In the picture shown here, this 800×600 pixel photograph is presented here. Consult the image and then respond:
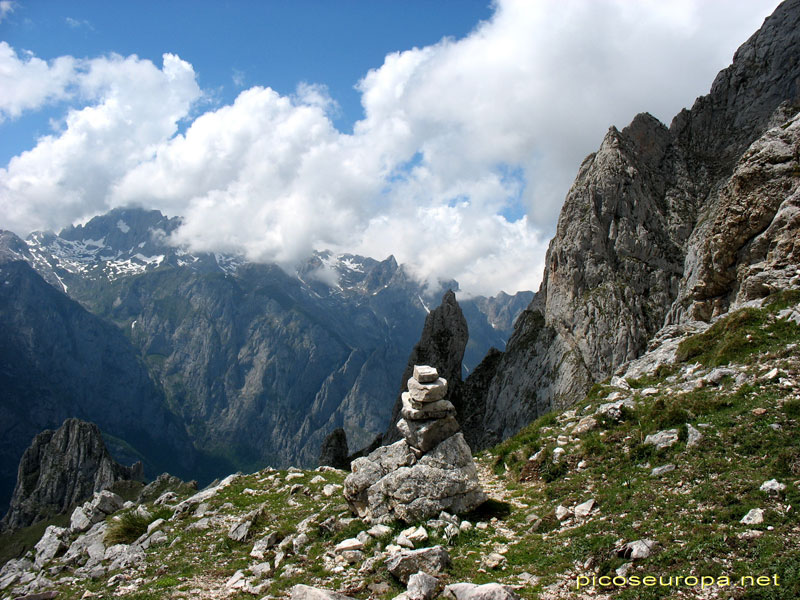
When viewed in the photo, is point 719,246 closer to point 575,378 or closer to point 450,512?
point 450,512

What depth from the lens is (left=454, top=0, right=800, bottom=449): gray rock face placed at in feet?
253

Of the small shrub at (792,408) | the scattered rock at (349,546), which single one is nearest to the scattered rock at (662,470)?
the small shrub at (792,408)

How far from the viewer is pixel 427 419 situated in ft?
66.4

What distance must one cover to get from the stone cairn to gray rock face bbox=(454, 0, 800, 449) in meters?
61.4

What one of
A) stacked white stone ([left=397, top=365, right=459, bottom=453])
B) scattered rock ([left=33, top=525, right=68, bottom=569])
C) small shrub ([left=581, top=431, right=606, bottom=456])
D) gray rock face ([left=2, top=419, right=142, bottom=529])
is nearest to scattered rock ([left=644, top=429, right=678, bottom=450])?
small shrub ([left=581, top=431, right=606, bottom=456])

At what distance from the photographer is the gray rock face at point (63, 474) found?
174 metres

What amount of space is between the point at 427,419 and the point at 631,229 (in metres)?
77.0

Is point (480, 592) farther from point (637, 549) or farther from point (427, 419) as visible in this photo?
point (427, 419)

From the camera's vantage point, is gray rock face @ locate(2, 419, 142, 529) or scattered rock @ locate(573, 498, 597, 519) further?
gray rock face @ locate(2, 419, 142, 529)

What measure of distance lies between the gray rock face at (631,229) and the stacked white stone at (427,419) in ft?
200

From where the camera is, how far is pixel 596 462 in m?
18.7


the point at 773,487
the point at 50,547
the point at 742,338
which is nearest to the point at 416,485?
the point at 773,487

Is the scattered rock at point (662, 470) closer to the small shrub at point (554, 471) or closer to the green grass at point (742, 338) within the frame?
the small shrub at point (554, 471)

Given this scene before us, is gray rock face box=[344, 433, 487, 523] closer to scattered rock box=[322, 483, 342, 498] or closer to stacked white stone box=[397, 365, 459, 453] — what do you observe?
stacked white stone box=[397, 365, 459, 453]
